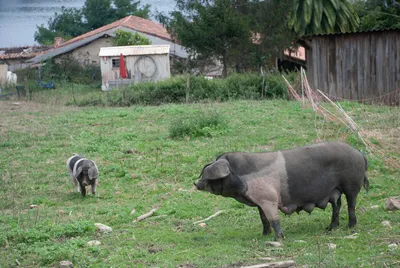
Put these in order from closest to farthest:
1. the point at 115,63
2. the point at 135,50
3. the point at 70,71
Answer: the point at 135,50 → the point at 115,63 → the point at 70,71

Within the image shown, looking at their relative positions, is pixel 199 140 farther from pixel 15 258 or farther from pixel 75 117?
pixel 15 258

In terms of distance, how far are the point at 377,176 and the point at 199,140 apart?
5.50 m

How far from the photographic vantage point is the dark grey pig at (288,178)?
8234 mm

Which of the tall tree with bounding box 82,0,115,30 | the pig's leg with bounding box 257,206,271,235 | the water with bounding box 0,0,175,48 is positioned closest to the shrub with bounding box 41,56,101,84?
the tall tree with bounding box 82,0,115,30

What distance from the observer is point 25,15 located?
5517 inches

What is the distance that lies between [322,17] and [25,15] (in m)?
109

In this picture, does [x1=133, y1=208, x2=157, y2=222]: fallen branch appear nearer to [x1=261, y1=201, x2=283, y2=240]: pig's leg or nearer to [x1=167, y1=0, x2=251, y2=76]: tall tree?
[x1=261, y1=201, x2=283, y2=240]: pig's leg

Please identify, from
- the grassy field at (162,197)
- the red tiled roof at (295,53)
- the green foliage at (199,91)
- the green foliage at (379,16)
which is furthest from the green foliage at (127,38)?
the grassy field at (162,197)

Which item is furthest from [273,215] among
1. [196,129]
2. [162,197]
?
[196,129]

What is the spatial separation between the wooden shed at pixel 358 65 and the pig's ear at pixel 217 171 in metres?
14.4

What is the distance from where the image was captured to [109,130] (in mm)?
19078

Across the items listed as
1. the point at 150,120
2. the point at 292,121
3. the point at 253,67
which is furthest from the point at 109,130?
the point at 253,67

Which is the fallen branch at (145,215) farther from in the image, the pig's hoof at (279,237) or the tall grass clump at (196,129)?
the tall grass clump at (196,129)

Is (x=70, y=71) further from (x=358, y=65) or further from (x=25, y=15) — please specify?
(x=25, y=15)
